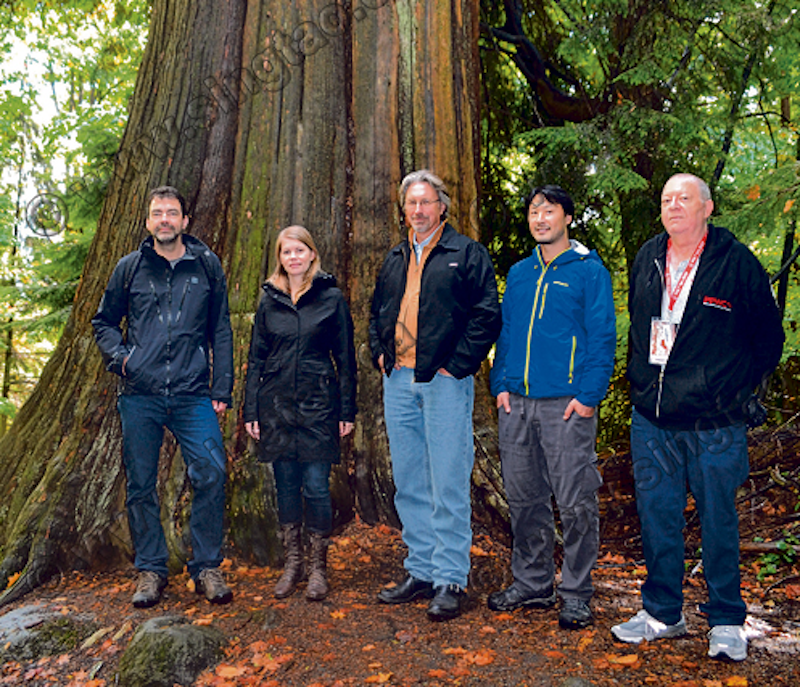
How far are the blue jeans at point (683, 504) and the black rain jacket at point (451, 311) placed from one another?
0.91 m

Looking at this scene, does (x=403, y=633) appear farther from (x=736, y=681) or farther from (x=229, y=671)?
(x=736, y=681)

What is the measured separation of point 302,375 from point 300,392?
0.32 feet

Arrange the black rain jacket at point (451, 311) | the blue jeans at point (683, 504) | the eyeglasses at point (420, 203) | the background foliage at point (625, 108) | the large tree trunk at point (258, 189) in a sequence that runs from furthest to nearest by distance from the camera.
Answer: the background foliage at point (625, 108)
the large tree trunk at point (258, 189)
the eyeglasses at point (420, 203)
the black rain jacket at point (451, 311)
the blue jeans at point (683, 504)

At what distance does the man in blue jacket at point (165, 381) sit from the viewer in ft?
12.8

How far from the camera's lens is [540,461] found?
148 inches

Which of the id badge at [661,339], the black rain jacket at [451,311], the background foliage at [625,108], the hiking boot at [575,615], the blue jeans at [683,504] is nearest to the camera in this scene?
the blue jeans at [683,504]

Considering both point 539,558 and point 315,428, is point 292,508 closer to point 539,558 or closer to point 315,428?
point 315,428

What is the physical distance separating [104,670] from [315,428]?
62.2 inches

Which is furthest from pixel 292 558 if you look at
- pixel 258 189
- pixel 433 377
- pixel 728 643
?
pixel 258 189

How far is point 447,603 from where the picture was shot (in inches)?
143


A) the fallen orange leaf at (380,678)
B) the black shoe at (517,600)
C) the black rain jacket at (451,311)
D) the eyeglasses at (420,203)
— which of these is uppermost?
the eyeglasses at (420,203)

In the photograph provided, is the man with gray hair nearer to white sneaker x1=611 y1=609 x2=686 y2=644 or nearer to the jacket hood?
the jacket hood

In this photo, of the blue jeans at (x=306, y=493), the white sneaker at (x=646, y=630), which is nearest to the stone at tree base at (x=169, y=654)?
the blue jeans at (x=306, y=493)

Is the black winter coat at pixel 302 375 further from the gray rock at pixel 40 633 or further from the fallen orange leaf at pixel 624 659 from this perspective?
the fallen orange leaf at pixel 624 659
